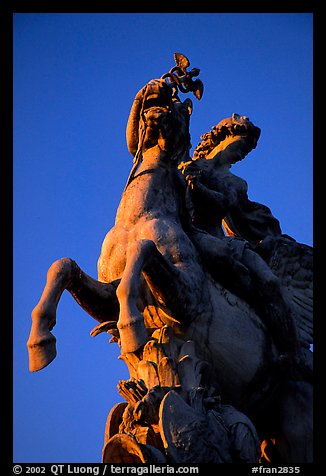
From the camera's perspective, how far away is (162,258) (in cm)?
1168

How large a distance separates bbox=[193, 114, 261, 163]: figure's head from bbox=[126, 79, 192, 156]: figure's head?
3.67 feet

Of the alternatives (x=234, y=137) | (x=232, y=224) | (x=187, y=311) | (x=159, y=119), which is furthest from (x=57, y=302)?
(x=234, y=137)

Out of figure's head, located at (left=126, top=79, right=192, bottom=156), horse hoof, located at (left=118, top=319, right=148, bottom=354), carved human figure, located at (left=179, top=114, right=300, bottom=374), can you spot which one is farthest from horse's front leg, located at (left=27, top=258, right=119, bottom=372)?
figure's head, located at (left=126, top=79, right=192, bottom=156)

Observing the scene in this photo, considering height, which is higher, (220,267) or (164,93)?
(164,93)

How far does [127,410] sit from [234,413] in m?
1.02

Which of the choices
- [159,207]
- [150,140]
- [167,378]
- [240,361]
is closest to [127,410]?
[167,378]

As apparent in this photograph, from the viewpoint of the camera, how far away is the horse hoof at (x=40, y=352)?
1113cm

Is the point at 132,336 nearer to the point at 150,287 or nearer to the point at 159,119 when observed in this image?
the point at 150,287

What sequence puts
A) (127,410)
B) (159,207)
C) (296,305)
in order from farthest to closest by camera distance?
(296,305) → (159,207) → (127,410)

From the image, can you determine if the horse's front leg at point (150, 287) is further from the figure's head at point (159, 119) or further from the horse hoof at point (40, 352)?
the figure's head at point (159, 119)

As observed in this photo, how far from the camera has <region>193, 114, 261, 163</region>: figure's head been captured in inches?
556

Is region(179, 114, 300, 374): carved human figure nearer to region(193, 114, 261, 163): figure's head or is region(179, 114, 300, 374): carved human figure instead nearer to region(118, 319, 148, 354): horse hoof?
region(193, 114, 261, 163): figure's head

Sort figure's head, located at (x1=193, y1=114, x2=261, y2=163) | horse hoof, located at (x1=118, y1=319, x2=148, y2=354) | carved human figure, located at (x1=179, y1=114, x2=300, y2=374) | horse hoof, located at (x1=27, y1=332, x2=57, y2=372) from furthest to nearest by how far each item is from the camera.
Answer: figure's head, located at (x1=193, y1=114, x2=261, y2=163) → carved human figure, located at (x1=179, y1=114, x2=300, y2=374) → horse hoof, located at (x1=27, y1=332, x2=57, y2=372) → horse hoof, located at (x1=118, y1=319, x2=148, y2=354)
